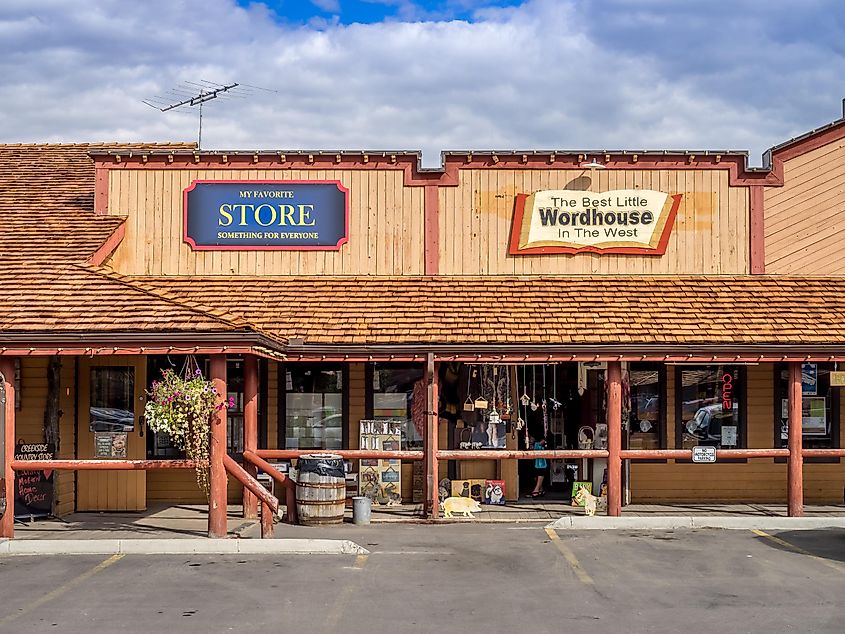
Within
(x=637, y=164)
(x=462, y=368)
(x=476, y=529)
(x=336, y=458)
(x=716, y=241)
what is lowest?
(x=476, y=529)

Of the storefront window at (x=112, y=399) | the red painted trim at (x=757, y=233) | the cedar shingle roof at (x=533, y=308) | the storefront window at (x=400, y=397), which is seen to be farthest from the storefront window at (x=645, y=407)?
the storefront window at (x=112, y=399)

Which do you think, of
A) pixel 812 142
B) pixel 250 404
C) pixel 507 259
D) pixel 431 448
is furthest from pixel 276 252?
pixel 812 142

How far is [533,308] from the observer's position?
16.1 m

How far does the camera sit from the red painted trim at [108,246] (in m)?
16.2

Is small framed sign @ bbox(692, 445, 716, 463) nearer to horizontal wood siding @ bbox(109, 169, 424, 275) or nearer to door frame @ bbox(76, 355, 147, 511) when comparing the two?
horizontal wood siding @ bbox(109, 169, 424, 275)

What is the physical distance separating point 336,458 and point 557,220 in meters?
5.95

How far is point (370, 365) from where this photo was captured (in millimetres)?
17297

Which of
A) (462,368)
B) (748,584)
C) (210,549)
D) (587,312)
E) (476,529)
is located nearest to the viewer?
(748,584)

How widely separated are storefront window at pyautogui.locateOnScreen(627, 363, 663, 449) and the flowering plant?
7.62 meters

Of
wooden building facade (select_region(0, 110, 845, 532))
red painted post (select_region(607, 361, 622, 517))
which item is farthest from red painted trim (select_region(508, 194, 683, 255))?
red painted post (select_region(607, 361, 622, 517))

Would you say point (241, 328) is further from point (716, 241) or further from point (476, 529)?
point (716, 241)

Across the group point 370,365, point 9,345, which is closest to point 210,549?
point 9,345

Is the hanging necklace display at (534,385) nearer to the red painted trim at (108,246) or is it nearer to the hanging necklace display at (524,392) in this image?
the hanging necklace display at (524,392)

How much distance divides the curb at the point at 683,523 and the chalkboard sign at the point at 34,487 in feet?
24.9
